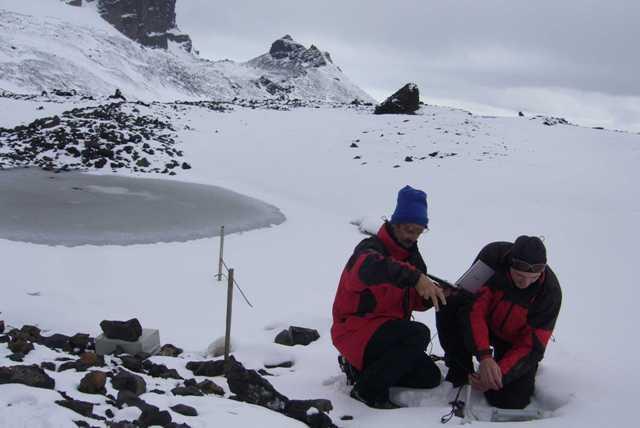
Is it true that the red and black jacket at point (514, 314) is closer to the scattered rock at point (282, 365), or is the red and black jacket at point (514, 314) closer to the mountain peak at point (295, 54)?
the scattered rock at point (282, 365)

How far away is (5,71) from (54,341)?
40.9 meters

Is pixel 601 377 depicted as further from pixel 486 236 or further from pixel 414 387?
pixel 486 236

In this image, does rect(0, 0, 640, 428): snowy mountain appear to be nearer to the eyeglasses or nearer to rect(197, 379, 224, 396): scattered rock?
rect(197, 379, 224, 396): scattered rock

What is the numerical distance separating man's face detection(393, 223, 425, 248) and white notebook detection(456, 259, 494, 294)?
50 cm

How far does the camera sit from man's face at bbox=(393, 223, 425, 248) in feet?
12.0

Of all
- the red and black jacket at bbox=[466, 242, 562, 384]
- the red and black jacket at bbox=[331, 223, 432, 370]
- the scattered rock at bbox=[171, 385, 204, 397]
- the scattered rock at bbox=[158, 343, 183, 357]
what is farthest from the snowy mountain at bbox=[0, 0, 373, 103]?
the red and black jacket at bbox=[466, 242, 562, 384]

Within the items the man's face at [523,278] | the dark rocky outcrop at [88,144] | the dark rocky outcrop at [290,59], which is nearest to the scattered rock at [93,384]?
the man's face at [523,278]

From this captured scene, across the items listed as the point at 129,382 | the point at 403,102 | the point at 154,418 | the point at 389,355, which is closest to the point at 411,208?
the point at 389,355

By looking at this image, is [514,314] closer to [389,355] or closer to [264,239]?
[389,355]

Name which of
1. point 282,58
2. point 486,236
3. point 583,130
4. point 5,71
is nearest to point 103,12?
point 282,58

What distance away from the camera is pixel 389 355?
375cm

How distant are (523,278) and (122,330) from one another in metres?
3.32

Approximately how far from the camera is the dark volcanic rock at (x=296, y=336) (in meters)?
5.57

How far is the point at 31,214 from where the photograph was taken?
10.1 meters
